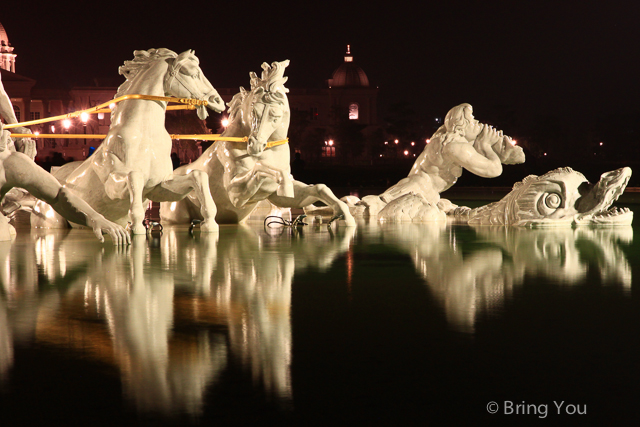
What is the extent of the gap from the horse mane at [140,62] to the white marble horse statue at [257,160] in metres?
1.36

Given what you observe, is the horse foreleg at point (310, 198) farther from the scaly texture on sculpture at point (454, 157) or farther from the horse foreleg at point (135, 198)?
the horse foreleg at point (135, 198)

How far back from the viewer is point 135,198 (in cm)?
862

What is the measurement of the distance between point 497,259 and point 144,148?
4247mm

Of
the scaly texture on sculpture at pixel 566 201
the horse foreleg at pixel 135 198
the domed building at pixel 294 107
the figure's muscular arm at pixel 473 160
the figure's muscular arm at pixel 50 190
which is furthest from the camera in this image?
the domed building at pixel 294 107

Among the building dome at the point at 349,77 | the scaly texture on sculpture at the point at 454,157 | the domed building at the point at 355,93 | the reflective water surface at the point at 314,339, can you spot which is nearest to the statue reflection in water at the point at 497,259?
the reflective water surface at the point at 314,339

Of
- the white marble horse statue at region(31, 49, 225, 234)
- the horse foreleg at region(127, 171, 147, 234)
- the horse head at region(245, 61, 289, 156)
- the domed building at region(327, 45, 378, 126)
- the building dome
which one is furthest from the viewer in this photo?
the building dome

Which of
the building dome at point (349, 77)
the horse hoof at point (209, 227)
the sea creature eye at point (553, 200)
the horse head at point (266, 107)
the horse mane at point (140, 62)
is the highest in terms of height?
the building dome at point (349, 77)

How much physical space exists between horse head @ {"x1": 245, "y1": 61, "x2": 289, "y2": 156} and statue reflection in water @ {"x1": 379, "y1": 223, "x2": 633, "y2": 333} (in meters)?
1.93

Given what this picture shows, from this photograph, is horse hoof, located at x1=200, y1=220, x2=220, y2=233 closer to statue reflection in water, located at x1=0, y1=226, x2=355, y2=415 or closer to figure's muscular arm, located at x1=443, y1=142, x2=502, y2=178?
statue reflection in water, located at x1=0, y1=226, x2=355, y2=415

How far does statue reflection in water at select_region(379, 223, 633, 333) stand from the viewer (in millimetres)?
4555

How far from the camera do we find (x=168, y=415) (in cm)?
248

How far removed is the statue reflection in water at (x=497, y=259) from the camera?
179 inches

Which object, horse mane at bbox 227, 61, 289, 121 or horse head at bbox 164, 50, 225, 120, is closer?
horse head at bbox 164, 50, 225, 120

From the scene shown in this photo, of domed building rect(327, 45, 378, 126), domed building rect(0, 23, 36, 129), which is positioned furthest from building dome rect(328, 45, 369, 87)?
domed building rect(0, 23, 36, 129)
